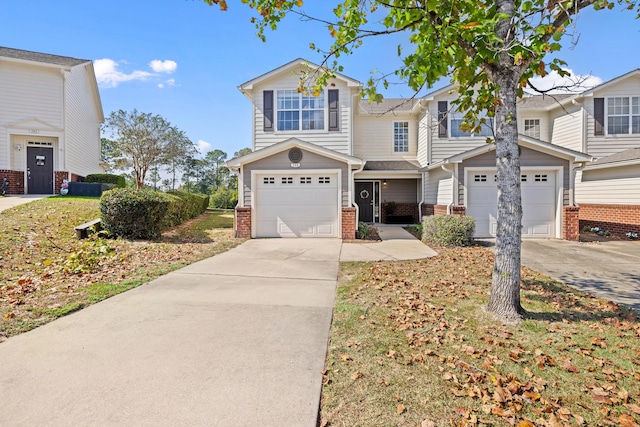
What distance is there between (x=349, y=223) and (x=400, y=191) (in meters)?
6.76

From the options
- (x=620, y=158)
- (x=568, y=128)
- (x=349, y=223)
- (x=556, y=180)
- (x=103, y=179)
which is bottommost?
(x=349, y=223)

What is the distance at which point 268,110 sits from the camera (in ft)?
45.3

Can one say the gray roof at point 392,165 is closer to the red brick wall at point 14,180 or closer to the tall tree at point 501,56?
the tall tree at point 501,56

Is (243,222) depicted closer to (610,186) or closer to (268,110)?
(268,110)

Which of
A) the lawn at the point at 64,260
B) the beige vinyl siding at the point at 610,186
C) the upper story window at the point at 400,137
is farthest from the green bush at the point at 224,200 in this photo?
the beige vinyl siding at the point at 610,186

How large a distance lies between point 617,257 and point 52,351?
1183 cm

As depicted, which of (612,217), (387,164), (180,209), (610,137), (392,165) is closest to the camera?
(612,217)

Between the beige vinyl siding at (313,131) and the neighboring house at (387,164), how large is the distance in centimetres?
4

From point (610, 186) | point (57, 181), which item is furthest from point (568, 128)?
point (57, 181)

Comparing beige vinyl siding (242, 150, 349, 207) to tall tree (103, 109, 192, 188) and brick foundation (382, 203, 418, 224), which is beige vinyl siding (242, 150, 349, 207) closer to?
brick foundation (382, 203, 418, 224)

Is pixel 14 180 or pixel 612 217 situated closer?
pixel 612 217

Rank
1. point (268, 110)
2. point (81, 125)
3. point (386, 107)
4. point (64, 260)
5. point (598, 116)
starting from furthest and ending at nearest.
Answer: point (81, 125) → point (386, 107) → point (598, 116) → point (268, 110) → point (64, 260)

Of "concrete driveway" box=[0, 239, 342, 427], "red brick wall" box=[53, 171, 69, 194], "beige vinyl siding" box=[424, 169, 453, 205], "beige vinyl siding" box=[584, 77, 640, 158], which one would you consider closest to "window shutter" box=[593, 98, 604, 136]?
"beige vinyl siding" box=[584, 77, 640, 158]

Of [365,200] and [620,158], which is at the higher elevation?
[620,158]
